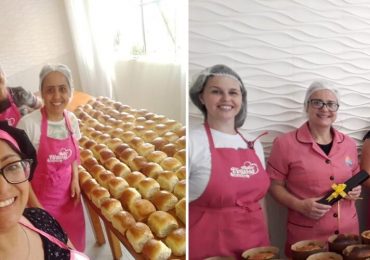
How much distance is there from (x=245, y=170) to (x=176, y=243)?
16.4 inches

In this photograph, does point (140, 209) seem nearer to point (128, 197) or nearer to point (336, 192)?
point (128, 197)

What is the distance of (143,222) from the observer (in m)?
0.95

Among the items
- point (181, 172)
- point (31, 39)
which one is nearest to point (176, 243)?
point (181, 172)

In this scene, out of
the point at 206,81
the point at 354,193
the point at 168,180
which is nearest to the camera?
the point at 168,180

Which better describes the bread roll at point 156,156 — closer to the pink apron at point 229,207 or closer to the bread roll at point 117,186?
the bread roll at point 117,186

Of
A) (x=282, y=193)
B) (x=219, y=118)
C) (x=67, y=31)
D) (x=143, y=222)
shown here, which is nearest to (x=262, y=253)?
(x=282, y=193)

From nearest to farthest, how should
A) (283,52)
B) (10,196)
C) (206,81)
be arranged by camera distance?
1. (10,196)
2. (206,81)
3. (283,52)

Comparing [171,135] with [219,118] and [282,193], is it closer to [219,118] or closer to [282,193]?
[219,118]

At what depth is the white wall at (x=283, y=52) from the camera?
4.10 feet

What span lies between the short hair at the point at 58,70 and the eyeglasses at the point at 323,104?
833mm

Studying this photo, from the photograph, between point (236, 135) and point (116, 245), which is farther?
point (236, 135)

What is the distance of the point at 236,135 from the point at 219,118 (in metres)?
0.08

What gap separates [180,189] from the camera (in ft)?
3.22

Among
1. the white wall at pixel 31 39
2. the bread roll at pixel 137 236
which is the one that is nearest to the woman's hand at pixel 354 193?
the bread roll at pixel 137 236
